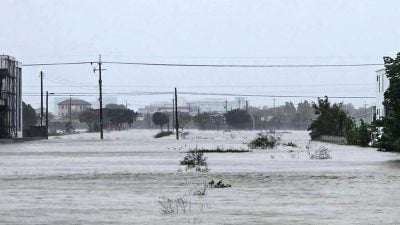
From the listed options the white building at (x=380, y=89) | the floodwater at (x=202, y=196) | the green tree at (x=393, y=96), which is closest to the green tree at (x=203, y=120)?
the white building at (x=380, y=89)

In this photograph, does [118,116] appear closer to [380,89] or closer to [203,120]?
[203,120]

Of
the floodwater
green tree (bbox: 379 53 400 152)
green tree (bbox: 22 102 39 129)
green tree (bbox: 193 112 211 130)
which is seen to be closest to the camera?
the floodwater

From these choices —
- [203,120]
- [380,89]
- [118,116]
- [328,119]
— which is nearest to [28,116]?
[118,116]

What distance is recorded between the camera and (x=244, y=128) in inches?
7283

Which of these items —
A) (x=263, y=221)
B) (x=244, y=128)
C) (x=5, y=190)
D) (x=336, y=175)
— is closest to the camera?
(x=263, y=221)

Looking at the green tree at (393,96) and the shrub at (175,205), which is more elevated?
the green tree at (393,96)

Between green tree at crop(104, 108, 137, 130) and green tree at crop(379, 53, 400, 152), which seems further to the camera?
green tree at crop(104, 108, 137, 130)

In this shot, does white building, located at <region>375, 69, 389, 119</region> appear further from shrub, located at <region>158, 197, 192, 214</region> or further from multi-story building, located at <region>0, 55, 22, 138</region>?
shrub, located at <region>158, 197, 192, 214</region>

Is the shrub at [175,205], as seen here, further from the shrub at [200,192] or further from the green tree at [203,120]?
the green tree at [203,120]

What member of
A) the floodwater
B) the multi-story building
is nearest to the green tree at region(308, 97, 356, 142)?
the multi-story building

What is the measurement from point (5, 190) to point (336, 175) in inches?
399

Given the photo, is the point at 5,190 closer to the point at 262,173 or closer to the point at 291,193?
the point at 291,193

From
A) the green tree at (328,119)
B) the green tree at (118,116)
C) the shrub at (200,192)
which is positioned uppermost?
the green tree at (118,116)

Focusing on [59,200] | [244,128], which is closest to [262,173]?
[59,200]
